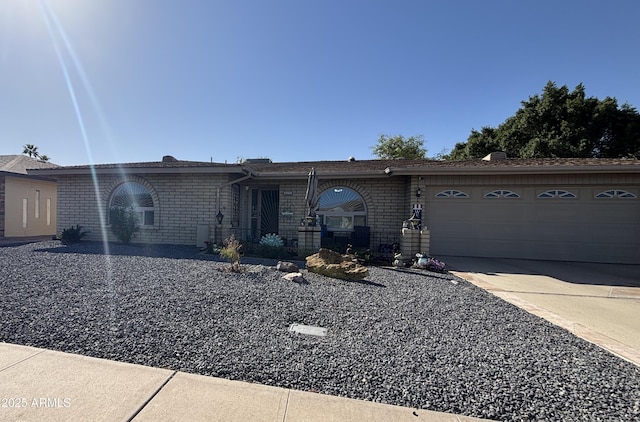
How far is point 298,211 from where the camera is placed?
425 inches

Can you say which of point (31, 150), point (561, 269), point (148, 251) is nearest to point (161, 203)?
point (148, 251)

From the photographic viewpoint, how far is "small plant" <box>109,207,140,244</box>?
9.89 meters

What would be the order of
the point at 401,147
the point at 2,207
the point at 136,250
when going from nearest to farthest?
1. the point at 136,250
2. the point at 2,207
3. the point at 401,147

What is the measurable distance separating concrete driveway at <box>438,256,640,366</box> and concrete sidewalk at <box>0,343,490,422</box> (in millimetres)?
3131

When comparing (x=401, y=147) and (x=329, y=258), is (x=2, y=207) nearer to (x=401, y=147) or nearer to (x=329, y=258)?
(x=329, y=258)

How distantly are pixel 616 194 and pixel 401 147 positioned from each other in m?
25.9

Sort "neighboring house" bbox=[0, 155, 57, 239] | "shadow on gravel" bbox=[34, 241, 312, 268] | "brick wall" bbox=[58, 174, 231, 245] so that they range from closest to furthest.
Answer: "shadow on gravel" bbox=[34, 241, 312, 268] → "brick wall" bbox=[58, 174, 231, 245] → "neighboring house" bbox=[0, 155, 57, 239]

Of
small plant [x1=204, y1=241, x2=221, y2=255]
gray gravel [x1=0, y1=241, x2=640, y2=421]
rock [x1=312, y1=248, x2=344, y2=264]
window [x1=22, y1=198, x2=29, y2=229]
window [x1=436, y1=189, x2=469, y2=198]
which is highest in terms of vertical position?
window [x1=436, y1=189, x2=469, y2=198]

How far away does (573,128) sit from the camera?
20.1 metres

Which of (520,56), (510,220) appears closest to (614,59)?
(520,56)

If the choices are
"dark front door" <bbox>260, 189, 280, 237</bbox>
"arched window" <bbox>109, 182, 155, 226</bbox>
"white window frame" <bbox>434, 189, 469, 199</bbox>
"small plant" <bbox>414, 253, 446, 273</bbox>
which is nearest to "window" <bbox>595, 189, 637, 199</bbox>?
"white window frame" <bbox>434, 189, 469, 199</bbox>

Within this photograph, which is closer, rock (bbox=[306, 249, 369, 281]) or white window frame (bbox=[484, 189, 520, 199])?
rock (bbox=[306, 249, 369, 281])

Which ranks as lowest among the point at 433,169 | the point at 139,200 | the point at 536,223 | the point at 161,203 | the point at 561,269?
the point at 561,269

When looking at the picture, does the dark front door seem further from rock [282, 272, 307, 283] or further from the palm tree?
the palm tree
